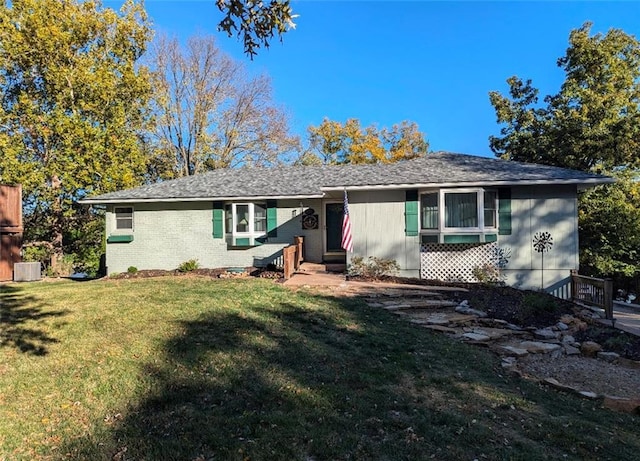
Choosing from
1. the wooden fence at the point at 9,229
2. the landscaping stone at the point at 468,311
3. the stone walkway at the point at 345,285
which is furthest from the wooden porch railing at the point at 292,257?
the wooden fence at the point at 9,229

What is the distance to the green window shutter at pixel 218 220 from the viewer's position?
1340 cm

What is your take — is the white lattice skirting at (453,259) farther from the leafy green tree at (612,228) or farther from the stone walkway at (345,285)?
→ the leafy green tree at (612,228)

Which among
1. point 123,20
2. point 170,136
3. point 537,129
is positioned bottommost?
point 537,129

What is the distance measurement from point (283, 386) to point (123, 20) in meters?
21.5

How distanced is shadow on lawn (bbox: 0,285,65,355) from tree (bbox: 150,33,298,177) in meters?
18.2

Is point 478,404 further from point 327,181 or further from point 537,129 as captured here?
point 537,129

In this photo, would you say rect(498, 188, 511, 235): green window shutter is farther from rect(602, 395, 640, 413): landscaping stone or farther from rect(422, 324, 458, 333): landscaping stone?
rect(602, 395, 640, 413): landscaping stone

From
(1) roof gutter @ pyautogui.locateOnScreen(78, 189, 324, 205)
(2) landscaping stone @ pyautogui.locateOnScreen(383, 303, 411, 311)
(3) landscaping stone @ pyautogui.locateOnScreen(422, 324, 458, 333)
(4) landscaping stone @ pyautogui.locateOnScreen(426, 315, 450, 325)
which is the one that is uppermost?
(1) roof gutter @ pyautogui.locateOnScreen(78, 189, 324, 205)

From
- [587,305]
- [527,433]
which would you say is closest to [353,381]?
[527,433]

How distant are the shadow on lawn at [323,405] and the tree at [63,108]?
48.9ft

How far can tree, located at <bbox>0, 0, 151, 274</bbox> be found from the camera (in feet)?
53.8

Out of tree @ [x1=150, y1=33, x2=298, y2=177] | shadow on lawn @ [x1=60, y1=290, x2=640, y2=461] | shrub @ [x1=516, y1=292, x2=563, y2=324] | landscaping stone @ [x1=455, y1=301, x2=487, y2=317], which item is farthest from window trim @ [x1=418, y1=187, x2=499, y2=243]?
tree @ [x1=150, y1=33, x2=298, y2=177]

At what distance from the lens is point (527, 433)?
3.36 metres

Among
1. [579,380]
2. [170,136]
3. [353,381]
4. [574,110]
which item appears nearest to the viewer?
[353,381]
